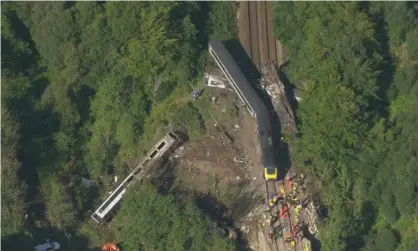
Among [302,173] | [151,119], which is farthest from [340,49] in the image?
[151,119]

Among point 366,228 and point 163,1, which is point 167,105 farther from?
point 366,228

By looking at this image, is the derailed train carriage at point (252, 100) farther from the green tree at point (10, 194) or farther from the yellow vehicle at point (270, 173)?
the green tree at point (10, 194)

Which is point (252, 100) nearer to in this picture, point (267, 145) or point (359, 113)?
point (267, 145)

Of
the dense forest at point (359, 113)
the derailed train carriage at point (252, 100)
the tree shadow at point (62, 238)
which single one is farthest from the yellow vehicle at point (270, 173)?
the tree shadow at point (62, 238)

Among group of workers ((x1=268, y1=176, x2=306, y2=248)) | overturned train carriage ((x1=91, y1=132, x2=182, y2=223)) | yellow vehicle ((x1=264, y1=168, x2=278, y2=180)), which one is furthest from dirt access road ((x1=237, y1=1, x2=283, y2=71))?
group of workers ((x1=268, y1=176, x2=306, y2=248))

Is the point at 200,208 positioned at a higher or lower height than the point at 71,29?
lower
